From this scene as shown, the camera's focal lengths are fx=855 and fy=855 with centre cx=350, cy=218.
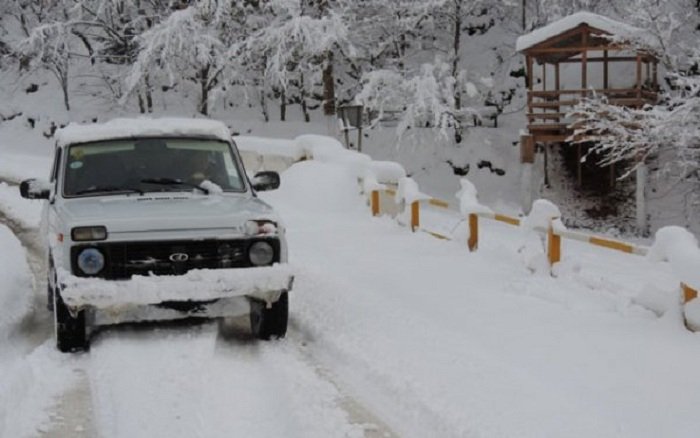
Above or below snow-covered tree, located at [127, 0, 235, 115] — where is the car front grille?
below

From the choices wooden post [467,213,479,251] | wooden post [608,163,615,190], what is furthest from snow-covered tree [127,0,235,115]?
wooden post [467,213,479,251]

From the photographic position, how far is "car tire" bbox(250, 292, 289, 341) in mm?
6883

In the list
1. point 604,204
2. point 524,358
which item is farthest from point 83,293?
point 604,204

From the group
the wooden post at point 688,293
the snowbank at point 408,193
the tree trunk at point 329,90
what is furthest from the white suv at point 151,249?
the tree trunk at point 329,90

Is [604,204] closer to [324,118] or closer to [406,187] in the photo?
[324,118]

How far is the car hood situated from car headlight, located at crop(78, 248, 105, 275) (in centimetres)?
19

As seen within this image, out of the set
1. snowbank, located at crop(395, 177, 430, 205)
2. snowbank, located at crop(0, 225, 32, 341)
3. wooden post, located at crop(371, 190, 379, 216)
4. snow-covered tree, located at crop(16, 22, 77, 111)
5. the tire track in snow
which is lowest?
the tire track in snow

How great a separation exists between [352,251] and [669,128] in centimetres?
1204

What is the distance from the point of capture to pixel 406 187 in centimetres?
1293

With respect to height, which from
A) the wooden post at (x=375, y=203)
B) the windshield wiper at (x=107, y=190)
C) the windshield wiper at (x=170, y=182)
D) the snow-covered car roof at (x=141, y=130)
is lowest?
the wooden post at (x=375, y=203)

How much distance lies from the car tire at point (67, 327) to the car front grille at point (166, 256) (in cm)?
41

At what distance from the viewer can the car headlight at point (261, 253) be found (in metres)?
6.62

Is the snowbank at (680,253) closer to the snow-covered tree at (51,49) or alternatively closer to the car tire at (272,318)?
the car tire at (272,318)

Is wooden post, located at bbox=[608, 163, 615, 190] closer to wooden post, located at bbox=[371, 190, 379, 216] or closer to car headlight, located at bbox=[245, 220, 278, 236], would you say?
wooden post, located at bbox=[371, 190, 379, 216]
